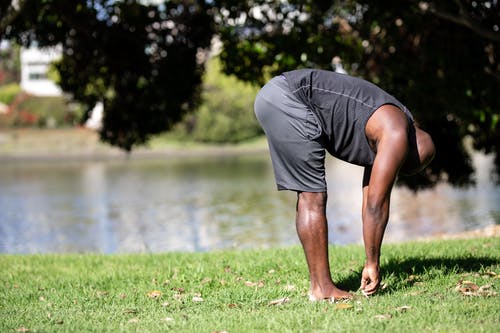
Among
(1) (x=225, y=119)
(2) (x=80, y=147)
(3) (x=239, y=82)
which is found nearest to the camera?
(3) (x=239, y=82)

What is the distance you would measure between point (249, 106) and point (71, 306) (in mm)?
54970

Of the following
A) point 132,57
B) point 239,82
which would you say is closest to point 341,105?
point 132,57

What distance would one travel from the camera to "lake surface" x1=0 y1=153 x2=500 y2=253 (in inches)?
706

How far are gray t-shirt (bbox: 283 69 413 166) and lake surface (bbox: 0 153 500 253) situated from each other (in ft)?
24.4

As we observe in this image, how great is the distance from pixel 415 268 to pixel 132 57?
9.25m

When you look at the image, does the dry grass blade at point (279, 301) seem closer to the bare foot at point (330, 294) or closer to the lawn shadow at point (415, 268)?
the bare foot at point (330, 294)

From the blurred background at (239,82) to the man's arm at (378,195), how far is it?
582 cm

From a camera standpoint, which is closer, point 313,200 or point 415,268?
point 313,200

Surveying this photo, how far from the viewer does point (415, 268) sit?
6844 millimetres

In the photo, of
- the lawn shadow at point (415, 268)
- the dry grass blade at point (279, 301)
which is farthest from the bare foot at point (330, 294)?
the lawn shadow at point (415, 268)

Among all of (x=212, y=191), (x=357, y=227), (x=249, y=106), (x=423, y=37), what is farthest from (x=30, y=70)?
(x=423, y=37)

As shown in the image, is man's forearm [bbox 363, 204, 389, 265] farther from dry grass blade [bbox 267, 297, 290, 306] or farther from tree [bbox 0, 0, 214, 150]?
tree [bbox 0, 0, 214, 150]

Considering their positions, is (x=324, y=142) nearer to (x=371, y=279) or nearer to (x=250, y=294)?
(x=371, y=279)

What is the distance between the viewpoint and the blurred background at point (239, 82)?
491 inches
